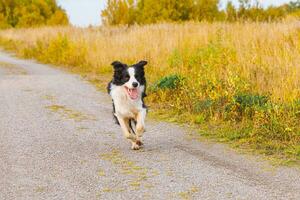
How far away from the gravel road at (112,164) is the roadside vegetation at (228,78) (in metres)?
0.63

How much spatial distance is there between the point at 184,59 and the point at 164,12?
20.0 meters

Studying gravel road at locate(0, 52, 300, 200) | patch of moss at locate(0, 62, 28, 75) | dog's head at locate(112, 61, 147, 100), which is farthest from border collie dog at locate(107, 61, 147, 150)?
patch of moss at locate(0, 62, 28, 75)

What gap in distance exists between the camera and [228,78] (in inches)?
359

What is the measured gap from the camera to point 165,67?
13531mm

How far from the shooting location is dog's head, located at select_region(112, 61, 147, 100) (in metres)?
6.99

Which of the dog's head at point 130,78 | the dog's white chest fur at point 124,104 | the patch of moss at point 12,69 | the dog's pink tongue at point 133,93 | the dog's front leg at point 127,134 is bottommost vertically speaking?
the patch of moss at point 12,69

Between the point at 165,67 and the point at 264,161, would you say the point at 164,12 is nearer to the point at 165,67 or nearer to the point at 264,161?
the point at 165,67

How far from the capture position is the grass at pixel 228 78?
7684mm

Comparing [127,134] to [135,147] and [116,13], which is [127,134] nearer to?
[135,147]

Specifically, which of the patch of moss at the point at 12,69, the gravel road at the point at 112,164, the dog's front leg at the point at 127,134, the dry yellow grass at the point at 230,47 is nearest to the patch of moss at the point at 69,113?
the gravel road at the point at 112,164

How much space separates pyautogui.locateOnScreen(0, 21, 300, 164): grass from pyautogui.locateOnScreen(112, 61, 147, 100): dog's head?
141 cm

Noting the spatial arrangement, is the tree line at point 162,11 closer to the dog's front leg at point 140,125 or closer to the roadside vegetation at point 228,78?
the roadside vegetation at point 228,78

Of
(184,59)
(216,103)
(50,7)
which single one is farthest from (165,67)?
(50,7)

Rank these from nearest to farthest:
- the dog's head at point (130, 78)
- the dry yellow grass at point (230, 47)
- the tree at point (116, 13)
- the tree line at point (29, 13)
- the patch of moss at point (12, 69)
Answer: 1. the dog's head at point (130, 78)
2. the dry yellow grass at point (230, 47)
3. the patch of moss at point (12, 69)
4. the tree at point (116, 13)
5. the tree line at point (29, 13)
